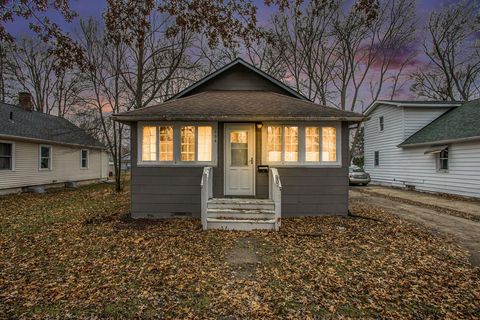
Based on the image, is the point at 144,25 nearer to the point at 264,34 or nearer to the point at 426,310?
the point at 264,34

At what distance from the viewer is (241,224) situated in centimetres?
737

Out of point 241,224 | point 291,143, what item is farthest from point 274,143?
point 241,224

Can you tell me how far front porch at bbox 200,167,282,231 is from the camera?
7.34m

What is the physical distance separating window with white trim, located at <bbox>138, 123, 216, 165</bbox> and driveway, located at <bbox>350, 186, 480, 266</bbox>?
6.96m

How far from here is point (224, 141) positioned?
8.87 m

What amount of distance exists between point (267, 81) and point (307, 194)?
5.33m

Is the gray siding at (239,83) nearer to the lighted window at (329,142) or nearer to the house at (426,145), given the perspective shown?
the lighted window at (329,142)

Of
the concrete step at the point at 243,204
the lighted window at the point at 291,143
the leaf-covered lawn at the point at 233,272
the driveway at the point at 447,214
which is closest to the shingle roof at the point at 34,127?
the leaf-covered lawn at the point at 233,272

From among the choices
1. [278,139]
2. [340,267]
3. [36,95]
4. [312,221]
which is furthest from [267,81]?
[36,95]

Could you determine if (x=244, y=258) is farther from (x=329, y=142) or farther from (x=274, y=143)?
(x=329, y=142)

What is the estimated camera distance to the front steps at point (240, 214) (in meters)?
7.36

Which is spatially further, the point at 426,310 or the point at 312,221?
the point at 312,221

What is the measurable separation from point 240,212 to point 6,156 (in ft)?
45.8

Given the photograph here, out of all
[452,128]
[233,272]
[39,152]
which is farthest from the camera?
[39,152]
